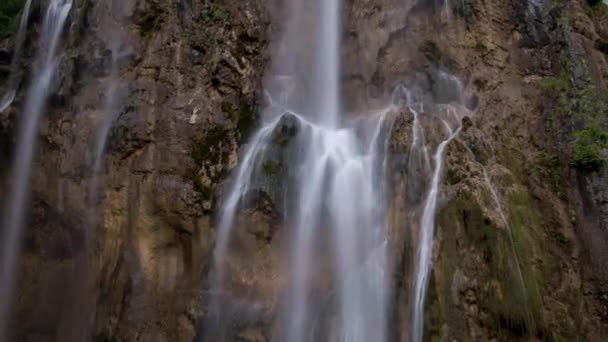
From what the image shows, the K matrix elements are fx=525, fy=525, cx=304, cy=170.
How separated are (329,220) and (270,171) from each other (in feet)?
5.86

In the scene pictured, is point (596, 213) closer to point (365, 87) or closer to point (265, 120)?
point (365, 87)

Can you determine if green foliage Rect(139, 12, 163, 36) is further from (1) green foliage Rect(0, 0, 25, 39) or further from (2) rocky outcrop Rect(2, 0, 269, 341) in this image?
(1) green foliage Rect(0, 0, 25, 39)

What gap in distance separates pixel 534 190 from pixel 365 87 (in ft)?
17.2

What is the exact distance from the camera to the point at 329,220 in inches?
453

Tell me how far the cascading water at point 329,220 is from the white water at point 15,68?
284 inches

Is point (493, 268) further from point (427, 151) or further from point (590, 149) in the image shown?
point (590, 149)

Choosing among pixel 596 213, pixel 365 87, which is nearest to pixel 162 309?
pixel 365 87

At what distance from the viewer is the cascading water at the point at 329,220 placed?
10.7 meters

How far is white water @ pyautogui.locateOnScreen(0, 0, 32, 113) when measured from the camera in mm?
14547

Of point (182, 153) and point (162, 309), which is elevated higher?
point (182, 153)

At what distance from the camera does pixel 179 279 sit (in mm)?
11328

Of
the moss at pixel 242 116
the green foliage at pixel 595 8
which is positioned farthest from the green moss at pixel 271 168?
the green foliage at pixel 595 8

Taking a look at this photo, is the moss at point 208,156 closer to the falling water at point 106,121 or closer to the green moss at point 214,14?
the falling water at point 106,121

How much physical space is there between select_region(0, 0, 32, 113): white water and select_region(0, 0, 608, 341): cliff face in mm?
836
